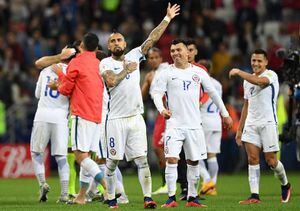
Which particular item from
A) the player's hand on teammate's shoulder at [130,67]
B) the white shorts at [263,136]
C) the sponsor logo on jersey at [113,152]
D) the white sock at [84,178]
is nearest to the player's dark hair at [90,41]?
the player's hand on teammate's shoulder at [130,67]

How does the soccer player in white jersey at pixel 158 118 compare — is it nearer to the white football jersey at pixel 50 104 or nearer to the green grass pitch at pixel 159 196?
the green grass pitch at pixel 159 196

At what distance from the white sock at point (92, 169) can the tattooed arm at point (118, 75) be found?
48.6 inches

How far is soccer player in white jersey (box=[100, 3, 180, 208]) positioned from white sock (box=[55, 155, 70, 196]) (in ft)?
5.82

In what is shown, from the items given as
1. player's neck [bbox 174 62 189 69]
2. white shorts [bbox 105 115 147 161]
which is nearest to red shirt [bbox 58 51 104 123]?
white shorts [bbox 105 115 147 161]

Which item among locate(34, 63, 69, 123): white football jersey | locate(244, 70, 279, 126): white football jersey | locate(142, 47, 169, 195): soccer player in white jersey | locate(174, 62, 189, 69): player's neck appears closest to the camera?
locate(174, 62, 189, 69): player's neck

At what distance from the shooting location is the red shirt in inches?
644

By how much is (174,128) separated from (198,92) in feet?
2.34

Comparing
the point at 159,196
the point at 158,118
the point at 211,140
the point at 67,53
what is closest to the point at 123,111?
the point at 67,53

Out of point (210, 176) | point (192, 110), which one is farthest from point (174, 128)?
point (210, 176)

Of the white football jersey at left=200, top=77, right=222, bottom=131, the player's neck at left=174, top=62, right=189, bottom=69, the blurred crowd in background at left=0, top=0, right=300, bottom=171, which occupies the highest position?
the blurred crowd in background at left=0, top=0, right=300, bottom=171

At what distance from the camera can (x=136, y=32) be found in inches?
1223

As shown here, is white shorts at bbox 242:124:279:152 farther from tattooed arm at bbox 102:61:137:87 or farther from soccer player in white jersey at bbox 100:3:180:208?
tattooed arm at bbox 102:61:137:87

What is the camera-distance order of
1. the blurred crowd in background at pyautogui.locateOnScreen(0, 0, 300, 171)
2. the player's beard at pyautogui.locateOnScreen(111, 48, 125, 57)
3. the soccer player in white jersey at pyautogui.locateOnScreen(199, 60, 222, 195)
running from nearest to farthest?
the player's beard at pyautogui.locateOnScreen(111, 48, 125, 57), the soccer player in white jersey at pyautogui.locateOnScreen(199, 60, 222, 195), the blurred crowd in background at pyautogui.locateOnScreen(0, 0, 300, 171)

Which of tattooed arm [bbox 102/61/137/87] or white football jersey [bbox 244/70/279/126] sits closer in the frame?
tattooed arm [bbox 102/61/137/87]
